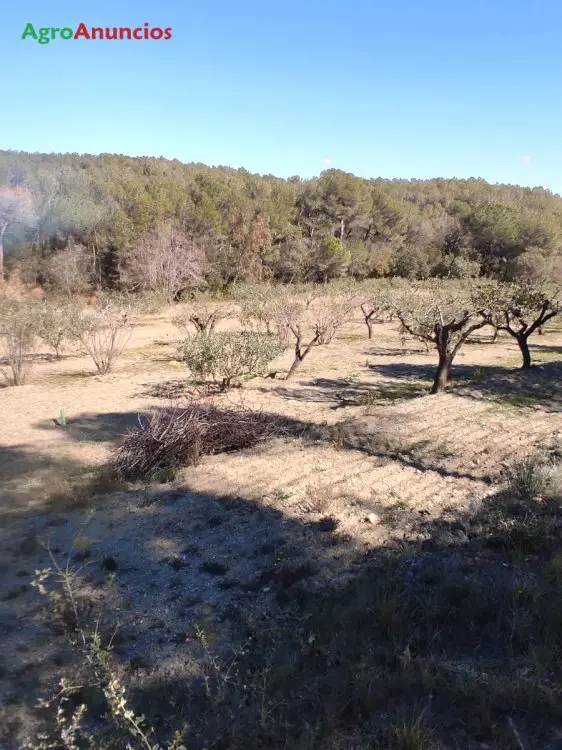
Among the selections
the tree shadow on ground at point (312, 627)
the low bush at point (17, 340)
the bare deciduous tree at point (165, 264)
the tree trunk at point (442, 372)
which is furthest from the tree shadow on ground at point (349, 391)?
the bare deciduous tree at point (165, 264)

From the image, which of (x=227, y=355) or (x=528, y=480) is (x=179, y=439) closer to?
(x=528, y=480)

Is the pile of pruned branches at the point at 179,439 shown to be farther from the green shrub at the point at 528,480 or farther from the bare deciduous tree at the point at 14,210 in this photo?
the bare deciduous tree at the point at 14,210

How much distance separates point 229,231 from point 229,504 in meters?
33.6

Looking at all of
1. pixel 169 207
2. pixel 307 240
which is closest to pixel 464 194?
pixel 307 240

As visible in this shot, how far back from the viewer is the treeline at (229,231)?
108 ft

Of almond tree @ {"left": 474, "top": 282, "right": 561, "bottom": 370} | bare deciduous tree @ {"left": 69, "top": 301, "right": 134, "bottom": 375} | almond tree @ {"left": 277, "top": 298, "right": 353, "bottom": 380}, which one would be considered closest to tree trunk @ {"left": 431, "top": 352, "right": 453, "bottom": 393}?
almond tree @ {"left": 474, "top": 282, "right": 561, "bottom": 370}

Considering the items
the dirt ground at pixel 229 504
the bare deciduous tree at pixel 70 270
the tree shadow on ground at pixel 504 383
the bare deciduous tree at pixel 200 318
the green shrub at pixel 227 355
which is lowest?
the dirt ground at pixel 229 504

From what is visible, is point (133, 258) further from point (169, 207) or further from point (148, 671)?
point (148, 671)

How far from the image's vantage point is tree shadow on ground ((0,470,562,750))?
271 cm

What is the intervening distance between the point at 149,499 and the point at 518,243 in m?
41.6

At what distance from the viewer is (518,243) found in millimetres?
40781

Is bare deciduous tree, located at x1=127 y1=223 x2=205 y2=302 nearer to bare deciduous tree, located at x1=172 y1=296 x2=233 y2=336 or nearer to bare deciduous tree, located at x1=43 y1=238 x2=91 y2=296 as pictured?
bare deciduous tree, located at x1=43 y1=238 x2=91 y2=296

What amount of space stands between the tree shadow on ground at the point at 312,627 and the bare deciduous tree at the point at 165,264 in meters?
24.8

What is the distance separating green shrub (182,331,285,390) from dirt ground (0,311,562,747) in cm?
96
